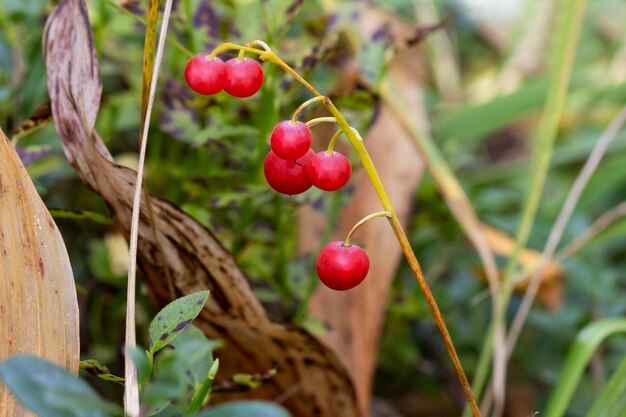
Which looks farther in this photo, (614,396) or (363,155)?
(614,396)

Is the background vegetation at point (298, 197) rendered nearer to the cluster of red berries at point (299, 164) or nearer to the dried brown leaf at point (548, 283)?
the dried brown leaf at point (548, 283)

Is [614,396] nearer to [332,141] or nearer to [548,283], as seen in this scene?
[332,141]

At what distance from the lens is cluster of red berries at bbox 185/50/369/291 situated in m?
0.48

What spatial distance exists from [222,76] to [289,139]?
2.4 inches

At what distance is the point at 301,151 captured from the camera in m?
0.48

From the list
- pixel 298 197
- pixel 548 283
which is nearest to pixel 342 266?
pixel 298 197

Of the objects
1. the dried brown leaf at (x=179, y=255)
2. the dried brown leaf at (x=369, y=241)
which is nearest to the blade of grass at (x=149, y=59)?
the dried brown leaf at (x=179, y=255)

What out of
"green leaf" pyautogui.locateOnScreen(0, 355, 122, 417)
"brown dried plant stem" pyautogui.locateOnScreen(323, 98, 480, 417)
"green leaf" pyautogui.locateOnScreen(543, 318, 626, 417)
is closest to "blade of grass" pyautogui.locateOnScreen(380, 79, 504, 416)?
"green leaf" pyautogui.locateOnScreen(543, 318, 626, 417)

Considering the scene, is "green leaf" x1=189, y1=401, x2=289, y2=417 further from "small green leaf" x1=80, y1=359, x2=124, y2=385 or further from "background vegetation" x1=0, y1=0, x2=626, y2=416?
"background vegetation" x1=0, y1=0, x2=626, y2=416

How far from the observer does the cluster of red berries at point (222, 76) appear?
491 millimetres

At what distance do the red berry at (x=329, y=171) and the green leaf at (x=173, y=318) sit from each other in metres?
0.10

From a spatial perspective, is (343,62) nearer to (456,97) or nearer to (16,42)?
(16,42)

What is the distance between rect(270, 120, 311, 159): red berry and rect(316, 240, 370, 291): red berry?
0.22 feet

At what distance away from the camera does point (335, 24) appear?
91cm
